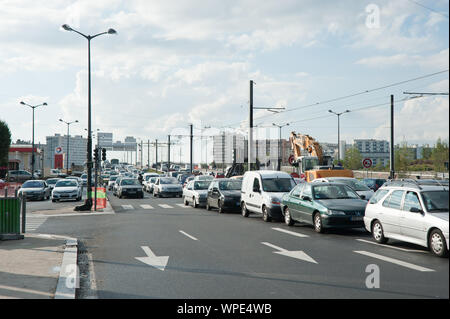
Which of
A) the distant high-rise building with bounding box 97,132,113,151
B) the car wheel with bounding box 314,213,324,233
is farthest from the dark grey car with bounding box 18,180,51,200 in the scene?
the distant high-rise building with bounding box 97,132,113,151

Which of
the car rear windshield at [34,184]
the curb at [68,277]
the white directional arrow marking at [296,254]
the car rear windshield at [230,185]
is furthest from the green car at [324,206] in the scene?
the car rear windshield at [34,184]

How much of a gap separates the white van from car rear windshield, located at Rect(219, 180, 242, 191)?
3.17 meters

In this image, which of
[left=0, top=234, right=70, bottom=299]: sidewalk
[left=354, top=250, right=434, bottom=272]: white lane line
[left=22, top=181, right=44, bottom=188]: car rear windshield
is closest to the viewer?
[left=0, top=234, right=70, bottom=299]: sidewalk

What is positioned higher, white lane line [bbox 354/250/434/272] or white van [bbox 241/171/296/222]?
white van [bbox 241/171/296/222]

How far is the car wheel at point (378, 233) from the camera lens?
1252 centimetres

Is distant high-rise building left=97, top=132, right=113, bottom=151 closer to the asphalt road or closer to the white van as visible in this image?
the white van

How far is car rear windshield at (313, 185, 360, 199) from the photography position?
1611 cm

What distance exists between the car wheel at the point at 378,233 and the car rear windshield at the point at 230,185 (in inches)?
505

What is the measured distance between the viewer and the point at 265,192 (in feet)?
65.3

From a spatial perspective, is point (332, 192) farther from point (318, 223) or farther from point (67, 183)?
point (67, 183)

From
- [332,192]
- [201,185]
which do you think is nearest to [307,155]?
[201,185]

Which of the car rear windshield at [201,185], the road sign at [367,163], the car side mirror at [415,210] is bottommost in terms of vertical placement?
the car rear windshield at [201,185]

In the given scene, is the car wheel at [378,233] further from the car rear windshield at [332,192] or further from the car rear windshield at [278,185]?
the car rear windshield at [278,185]

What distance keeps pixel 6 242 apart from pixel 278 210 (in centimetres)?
949
